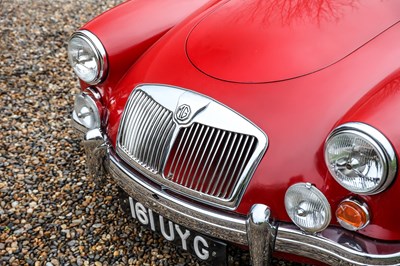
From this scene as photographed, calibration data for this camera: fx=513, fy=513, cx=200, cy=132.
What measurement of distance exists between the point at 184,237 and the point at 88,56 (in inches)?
42.7

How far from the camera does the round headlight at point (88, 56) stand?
2.66 metres

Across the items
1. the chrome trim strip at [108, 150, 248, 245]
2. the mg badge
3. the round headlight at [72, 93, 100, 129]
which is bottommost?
the chrome trim strip at [108, 150, 248, 245]

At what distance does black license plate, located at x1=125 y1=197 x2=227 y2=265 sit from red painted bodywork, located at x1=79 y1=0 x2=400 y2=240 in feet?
0.84

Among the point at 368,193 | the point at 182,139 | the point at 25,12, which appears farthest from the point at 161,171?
the point at 25,12

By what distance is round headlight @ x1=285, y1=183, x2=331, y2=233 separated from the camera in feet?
6.28

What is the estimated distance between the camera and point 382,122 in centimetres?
181

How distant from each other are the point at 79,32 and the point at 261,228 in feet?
4.79

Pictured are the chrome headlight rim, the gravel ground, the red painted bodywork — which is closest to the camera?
the red painted bodywork

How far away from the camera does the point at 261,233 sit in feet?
6.52

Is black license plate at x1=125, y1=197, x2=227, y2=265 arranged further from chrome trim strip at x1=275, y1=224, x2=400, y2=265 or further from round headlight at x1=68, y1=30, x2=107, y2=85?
round headlight at x1=68, y1=30, x2=107, y2=85

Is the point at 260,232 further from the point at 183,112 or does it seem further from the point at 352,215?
the point at 183,112

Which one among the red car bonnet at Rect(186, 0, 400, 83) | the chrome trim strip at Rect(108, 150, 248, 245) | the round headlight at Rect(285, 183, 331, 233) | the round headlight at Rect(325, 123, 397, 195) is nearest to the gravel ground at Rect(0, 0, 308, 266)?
the chrome trim strip at Rect(108, 150, 248, 245)

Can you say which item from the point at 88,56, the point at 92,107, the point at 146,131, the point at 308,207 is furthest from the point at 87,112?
the point at 308,207

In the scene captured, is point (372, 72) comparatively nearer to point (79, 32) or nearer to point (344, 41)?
point (344, 41)
